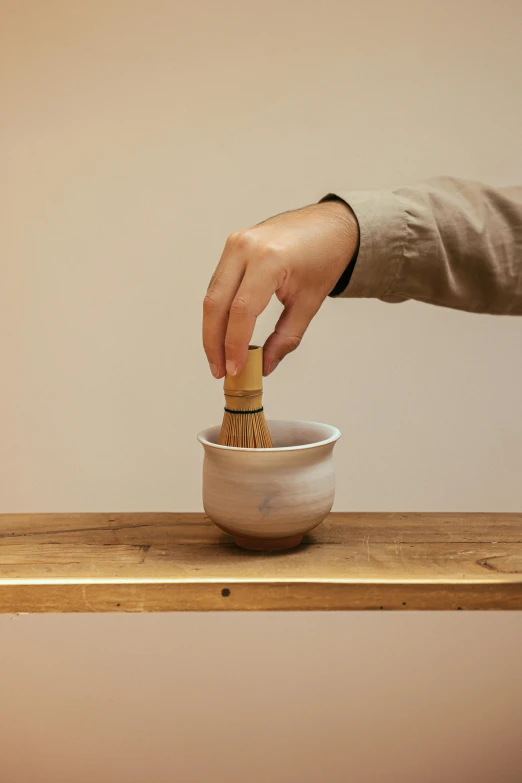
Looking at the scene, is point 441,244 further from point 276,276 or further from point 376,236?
point 276,276

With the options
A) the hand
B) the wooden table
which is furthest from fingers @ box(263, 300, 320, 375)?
the wooden table

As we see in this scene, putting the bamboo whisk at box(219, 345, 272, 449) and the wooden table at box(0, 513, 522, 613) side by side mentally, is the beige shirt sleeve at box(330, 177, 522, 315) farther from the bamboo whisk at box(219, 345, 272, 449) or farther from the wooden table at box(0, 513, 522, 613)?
the wooden table at box(0, 513, 522, 613)

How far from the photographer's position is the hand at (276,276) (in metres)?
0.86

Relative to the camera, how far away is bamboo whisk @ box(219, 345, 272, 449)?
2.96 feet

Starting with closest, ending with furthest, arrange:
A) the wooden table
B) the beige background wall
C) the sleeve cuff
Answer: the wooden table → the sleeve cuff → the beige background wall

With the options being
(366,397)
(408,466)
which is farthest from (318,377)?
(408,466)

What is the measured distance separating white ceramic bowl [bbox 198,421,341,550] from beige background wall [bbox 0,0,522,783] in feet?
3.08

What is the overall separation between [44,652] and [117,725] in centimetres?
24

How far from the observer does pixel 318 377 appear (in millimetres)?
1858

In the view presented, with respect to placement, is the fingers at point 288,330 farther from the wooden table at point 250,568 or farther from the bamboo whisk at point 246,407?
the wooden table at point 250,568

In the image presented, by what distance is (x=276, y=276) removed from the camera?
0.87 metres

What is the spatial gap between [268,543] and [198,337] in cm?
97

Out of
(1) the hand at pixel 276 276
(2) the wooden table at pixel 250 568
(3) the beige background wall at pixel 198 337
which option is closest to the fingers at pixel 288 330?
(1) the hand at pixel 276 276

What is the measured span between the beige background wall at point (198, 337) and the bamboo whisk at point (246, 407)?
0.93 m
